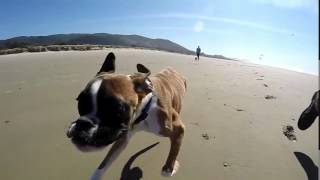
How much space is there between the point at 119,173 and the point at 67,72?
9.22m

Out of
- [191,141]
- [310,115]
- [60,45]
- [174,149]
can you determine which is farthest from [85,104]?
[60,45]

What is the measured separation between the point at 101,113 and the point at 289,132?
171 inches

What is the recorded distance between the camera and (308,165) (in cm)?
515

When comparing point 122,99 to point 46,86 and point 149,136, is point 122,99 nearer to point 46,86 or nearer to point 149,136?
point 149,136

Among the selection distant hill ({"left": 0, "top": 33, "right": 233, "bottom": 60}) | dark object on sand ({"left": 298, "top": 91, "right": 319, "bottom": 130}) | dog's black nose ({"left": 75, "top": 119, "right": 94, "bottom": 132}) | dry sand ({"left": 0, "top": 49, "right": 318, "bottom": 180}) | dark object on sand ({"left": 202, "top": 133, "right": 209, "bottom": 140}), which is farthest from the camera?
distant hill ({"left": 0, "top": 33, "right": 233, "bottom": 60})

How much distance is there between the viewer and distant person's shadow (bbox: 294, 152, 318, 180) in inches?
190

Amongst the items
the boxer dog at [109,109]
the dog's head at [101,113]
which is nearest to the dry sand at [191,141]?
the boxer dog at [109,109]

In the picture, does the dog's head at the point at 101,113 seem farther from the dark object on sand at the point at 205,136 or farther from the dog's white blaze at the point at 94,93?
the dark object on sand at the point at 205,136

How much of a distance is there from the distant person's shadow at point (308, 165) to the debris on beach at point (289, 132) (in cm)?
70

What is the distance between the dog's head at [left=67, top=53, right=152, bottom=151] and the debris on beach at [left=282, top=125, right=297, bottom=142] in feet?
12.4

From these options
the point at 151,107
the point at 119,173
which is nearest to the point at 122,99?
the point at 151,107

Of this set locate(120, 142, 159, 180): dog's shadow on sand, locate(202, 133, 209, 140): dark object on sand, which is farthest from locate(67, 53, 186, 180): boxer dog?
locate(202, 133, 209, 140): dark object on sand

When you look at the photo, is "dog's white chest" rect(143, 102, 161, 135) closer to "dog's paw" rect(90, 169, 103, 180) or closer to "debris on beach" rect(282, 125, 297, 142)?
"dog's paw" rect(90, 169, 103, 180)

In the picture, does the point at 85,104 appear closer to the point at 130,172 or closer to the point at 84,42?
the point at 130,172
